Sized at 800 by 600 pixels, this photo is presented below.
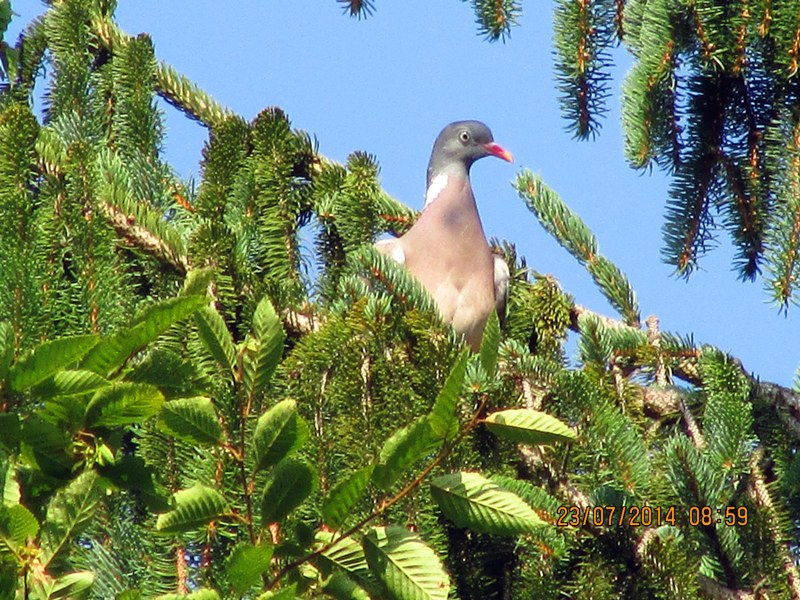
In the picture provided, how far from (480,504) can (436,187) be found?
3.96 m

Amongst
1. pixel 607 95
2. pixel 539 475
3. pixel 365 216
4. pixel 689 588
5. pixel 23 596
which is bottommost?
pixel 23 596

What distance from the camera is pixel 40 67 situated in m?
4.45

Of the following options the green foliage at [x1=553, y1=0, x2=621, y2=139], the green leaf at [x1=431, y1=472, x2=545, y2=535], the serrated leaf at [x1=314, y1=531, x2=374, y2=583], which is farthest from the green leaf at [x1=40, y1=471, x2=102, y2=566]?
the green foliage at [x1=553, y1=0, x2=621, y2=139]

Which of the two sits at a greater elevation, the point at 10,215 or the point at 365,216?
the point at 365,216

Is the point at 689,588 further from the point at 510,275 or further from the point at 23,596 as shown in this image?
the point at 510,275

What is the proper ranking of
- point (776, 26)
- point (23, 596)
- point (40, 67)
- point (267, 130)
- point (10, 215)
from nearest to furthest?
point (23, 596) < point (10, 215) < point (776, 26) < point (267, 130) < point (40, 67)

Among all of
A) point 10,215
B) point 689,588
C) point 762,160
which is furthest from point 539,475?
point 10,215

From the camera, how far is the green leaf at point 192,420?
6.33 ft

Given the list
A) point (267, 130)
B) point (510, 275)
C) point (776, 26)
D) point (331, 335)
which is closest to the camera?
point (331, 335)

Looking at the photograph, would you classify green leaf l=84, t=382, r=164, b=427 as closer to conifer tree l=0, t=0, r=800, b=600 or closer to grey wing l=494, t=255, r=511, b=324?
conifer tree l=0, t=0, r=800, b=600

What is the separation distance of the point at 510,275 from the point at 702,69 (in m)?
1.56

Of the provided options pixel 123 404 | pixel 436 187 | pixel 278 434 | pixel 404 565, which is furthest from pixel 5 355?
pixel 436 187

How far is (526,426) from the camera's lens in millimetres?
1930

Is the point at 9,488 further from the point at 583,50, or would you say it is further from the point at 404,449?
the point at 583,50
